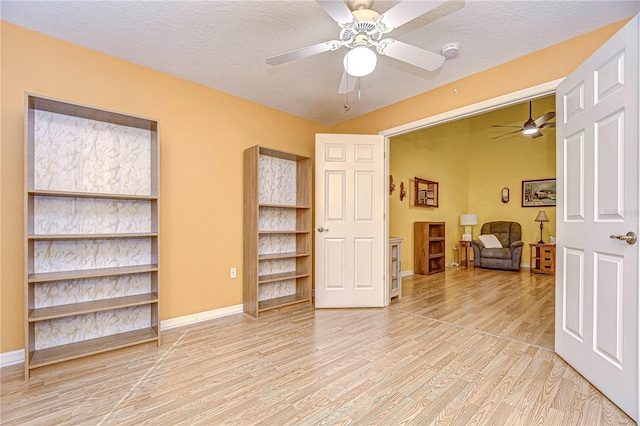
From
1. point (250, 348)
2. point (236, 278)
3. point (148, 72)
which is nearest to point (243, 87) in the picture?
point (148, 72)

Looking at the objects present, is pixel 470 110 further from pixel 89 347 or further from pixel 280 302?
pixel 89 347

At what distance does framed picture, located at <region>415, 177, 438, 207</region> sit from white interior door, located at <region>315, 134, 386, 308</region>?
105 inches

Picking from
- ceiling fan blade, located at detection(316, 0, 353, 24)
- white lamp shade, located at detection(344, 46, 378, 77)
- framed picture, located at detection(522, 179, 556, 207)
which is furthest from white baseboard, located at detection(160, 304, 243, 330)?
framed picture, located at detection(522, 179, 556, 207)

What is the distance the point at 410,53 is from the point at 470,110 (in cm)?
131

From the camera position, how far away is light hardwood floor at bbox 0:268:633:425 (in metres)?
1.61

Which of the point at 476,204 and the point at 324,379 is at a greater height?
the point at 476,204

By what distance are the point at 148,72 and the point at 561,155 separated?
364 centimetres

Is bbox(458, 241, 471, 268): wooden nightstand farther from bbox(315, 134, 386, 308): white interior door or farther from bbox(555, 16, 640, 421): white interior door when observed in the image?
bbox(555, 16, 640, 421): white interior door

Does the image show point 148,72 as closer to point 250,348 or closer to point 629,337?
point 250,348

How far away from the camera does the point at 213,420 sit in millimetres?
1569

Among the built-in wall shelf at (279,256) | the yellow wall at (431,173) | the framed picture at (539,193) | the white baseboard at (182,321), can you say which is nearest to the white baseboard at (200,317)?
the white baseboard at (182,321)

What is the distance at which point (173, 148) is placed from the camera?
2.96 metres

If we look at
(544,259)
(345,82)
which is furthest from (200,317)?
(544,259)

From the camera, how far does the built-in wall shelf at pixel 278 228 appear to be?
338 centimetres
